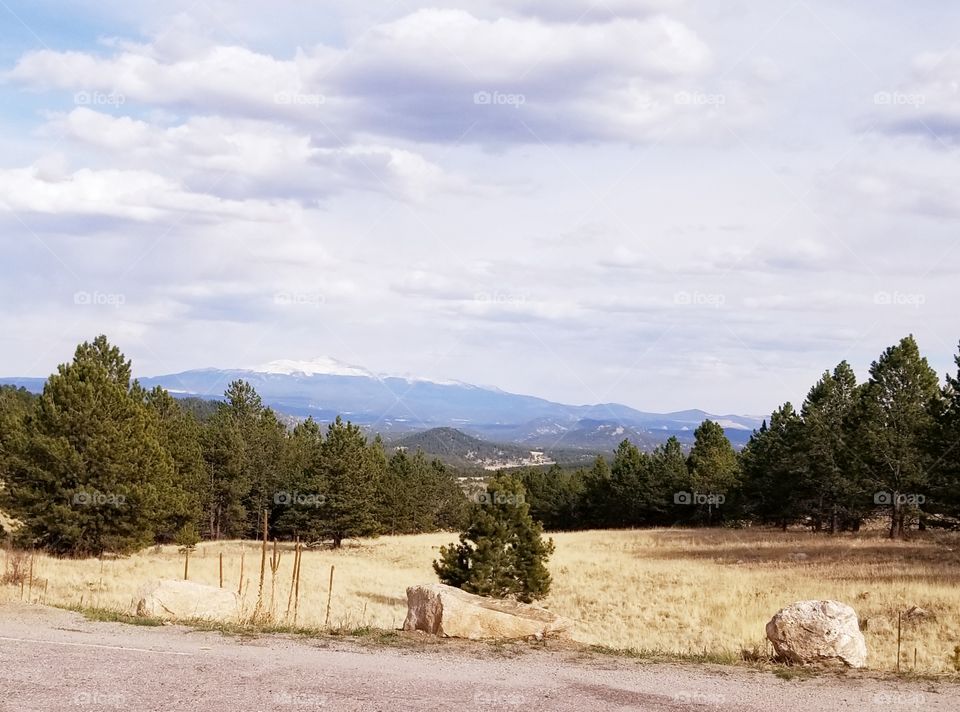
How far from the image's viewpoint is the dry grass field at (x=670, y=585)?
2070 centimetres

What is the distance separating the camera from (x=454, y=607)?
13781 millimetres

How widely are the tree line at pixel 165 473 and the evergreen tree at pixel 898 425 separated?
30.6 m

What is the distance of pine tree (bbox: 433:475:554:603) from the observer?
2728 cm

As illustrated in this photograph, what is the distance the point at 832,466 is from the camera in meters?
53.0

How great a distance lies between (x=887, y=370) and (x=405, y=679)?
45.4 m

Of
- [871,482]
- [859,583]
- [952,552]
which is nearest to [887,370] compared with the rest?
[871,482]

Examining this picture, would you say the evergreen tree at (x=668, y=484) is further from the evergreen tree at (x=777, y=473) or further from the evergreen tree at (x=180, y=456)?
the evergreen tree at (x=180, y=456)

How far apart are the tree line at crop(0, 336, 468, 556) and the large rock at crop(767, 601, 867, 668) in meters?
19.1

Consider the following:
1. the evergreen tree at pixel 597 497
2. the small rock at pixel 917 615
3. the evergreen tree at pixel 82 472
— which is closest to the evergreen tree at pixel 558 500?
the evergreen tree at pixel 597 497

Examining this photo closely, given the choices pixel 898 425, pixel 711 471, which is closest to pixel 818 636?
pixel 898 425

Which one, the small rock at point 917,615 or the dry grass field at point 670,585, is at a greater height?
the small rock at point 917,615

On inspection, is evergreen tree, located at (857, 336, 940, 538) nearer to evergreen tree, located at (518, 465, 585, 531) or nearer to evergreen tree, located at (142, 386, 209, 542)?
evergreen tree, located at (142, 386, 209, 542)

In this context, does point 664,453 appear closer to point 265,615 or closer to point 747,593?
point 747,593

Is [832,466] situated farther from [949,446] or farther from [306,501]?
[306,501]
